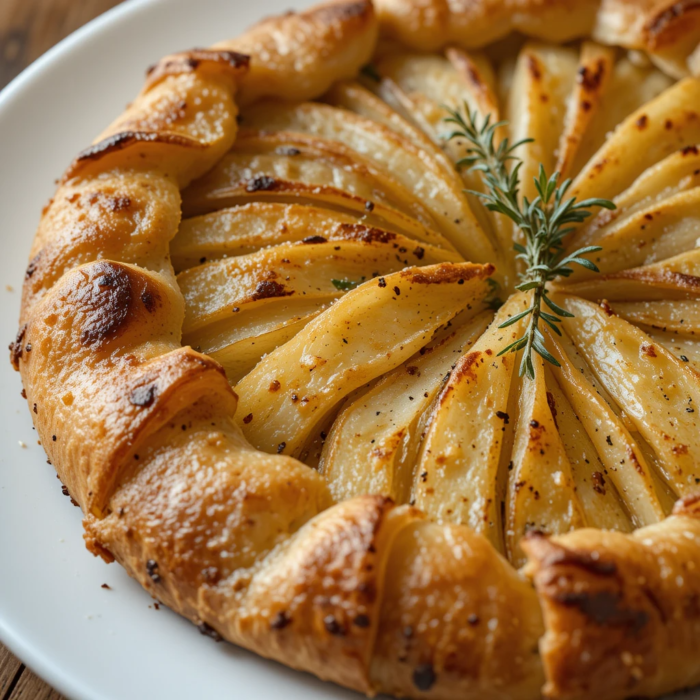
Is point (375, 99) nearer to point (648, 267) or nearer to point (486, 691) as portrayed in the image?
point (648, 267)

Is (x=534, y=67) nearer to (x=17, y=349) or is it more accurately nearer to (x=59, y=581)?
(x=17, y=349)

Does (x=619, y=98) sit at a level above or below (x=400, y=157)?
below

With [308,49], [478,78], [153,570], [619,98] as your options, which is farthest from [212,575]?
[619,98]

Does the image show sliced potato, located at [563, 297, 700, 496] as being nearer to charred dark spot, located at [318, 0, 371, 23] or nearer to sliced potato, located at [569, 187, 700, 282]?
sliced potato, located at [569, 187, 700, 282]

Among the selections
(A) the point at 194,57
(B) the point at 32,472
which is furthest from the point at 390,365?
(A) the point at 194,57

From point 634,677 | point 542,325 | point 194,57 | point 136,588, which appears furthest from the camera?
point 194,57

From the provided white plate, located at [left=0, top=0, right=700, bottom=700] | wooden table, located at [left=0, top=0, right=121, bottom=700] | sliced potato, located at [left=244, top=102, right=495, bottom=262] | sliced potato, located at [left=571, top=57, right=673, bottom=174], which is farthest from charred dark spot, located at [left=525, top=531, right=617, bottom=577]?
wooden table, located at [left=0, top=0, right=121, bottom=700]

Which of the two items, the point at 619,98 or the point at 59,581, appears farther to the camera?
the point at 619,98
